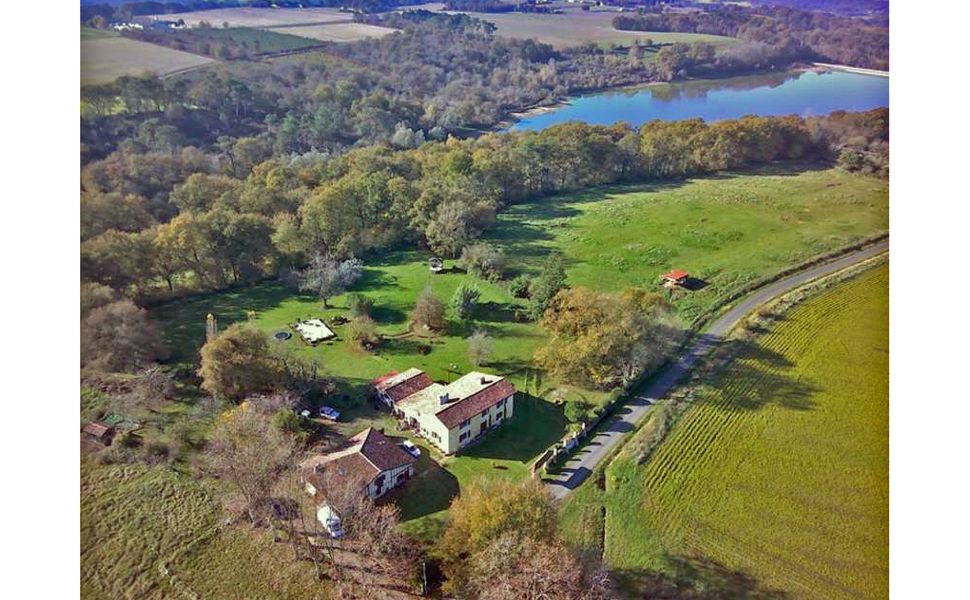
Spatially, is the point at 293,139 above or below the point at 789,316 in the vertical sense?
above

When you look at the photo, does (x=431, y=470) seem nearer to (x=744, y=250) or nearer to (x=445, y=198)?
(x=445, y=198)

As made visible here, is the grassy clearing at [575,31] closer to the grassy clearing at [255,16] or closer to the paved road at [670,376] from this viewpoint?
the grassy clearing at [255,16]

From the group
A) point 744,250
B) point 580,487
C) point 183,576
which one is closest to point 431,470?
point 580,487

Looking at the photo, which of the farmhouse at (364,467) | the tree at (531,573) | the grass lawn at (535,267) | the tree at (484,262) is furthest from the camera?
the tree at (484,262)

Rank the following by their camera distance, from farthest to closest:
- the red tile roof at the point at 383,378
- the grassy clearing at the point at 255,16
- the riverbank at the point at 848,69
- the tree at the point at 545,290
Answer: the grassy clearing at the point at 255,16
the riverbank at the point at 848,69
the tree at the point at 545,290
the red tile roof at the point at 383,378

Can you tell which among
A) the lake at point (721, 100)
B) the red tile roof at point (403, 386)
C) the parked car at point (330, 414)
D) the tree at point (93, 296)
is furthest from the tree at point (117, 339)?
the lake at point (721, 100)

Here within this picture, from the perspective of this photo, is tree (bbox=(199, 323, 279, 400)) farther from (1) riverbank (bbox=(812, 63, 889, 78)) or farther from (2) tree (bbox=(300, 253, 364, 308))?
(1) riverbank (bbox=(812, 63, 889, 78))

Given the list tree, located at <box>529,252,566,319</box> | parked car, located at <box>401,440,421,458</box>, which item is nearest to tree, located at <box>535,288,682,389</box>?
tree, located at <box>529,252,566,319</box>
